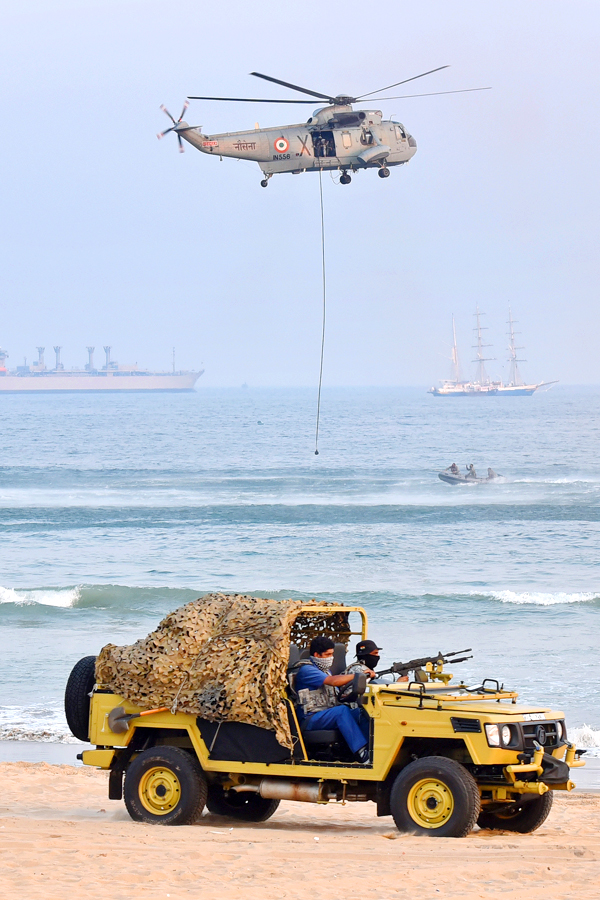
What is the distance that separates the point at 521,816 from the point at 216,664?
250 centimetres

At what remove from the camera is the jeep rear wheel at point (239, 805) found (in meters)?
9.20

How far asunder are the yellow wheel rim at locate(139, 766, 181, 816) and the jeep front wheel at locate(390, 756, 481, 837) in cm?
166

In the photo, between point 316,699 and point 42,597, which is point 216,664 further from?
point 42,597

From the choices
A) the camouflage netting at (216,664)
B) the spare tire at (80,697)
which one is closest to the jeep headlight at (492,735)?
the camouflage netting at (216,664)

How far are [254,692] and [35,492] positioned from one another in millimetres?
52318

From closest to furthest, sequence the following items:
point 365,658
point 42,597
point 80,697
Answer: point 365,658
point 80,697
point 42,597

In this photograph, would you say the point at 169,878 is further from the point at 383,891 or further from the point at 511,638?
the point at 511,638

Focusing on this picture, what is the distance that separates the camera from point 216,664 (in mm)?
8484

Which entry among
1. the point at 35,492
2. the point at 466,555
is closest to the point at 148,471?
the point at 35,492

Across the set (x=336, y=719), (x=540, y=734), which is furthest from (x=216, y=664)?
(x=540, y=734)

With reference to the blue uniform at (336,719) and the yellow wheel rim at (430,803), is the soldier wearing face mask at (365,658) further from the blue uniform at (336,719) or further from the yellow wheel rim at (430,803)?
the yellow wheel rim at (430,803)

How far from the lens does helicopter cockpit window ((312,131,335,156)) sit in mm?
23094

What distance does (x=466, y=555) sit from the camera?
37656mm

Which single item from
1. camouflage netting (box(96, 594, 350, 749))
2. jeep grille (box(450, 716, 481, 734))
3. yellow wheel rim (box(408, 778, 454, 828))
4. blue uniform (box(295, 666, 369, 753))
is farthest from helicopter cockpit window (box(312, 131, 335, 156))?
yellow wheel rim (box(408, 778, 454, 828))
